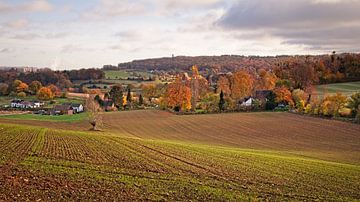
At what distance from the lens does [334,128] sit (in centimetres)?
5256

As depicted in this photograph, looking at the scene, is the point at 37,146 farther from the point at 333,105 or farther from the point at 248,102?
the point at 248,102

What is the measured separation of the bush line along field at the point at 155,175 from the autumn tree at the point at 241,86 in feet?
229

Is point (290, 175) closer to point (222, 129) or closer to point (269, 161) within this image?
point (269, 161)

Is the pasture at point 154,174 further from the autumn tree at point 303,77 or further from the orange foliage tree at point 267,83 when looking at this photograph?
the orange foliage tree at point 267,83

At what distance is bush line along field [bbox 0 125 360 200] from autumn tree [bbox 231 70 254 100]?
69913 millimetres

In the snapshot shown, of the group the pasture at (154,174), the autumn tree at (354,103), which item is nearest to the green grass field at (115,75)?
the autumn tree at (354,103)

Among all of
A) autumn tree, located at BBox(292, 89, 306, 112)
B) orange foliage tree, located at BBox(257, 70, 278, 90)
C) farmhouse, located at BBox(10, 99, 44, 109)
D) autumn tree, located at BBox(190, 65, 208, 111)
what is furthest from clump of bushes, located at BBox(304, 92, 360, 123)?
farmhouse, located at BBox(10, 99, 44, 109)

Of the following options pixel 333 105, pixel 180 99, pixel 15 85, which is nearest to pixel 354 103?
pixel 333 105

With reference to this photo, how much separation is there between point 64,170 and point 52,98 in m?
103

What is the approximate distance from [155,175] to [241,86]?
81.5 metres

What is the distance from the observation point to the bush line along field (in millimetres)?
14594

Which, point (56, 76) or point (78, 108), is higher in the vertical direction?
point (56, 76)

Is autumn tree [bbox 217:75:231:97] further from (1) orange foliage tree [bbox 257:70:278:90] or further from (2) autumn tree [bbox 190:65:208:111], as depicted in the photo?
(1) orange foliage tree [bbox 257:70:278:90]

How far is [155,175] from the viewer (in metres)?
18.2
